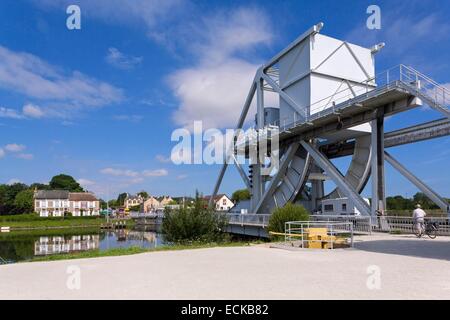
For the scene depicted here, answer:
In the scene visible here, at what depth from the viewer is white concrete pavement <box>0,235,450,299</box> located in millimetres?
6406

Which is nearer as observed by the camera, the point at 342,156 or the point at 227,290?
the point at 227,290

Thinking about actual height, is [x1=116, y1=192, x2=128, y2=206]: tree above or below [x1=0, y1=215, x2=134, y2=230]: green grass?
above

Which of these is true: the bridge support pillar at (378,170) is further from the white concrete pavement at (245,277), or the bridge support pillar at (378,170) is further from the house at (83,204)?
the house at (83,204)

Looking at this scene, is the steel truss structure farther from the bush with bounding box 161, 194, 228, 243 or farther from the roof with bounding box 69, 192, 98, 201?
the roof with bounding box 69, 192, 98, 201

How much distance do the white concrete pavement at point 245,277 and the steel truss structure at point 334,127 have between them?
1090 centimetres

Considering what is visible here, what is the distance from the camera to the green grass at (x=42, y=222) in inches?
2517

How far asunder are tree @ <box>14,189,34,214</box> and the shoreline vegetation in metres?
16.3

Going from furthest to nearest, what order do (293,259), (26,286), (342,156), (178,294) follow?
(342,156), (293,259), (26,286), (178,294)

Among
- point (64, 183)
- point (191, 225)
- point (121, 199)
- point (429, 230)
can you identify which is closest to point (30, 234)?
point (191, 225)

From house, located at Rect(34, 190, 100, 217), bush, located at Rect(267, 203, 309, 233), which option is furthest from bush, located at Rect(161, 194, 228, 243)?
house, located at Rect(34, 190, 100, 217)

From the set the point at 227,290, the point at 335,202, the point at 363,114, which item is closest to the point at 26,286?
the point at 227,290
